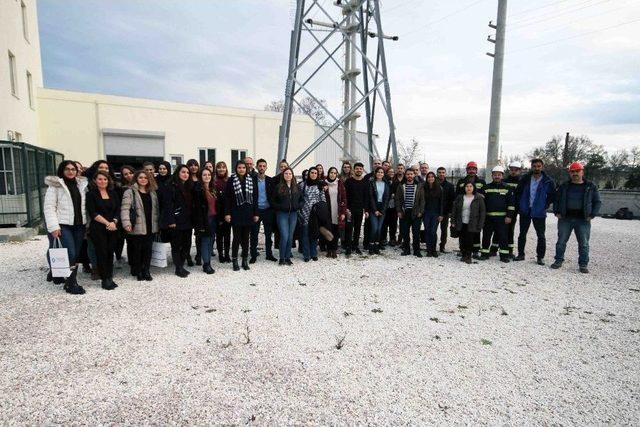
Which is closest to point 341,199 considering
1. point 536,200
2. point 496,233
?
point 496,233

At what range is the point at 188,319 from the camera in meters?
3.94

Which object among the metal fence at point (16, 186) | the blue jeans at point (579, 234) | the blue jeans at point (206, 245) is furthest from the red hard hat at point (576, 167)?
the metal fence at point (16, 186)

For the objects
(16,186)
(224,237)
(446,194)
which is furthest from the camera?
(16,186)

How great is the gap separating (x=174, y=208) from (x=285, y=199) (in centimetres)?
180

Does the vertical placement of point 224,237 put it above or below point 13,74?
below

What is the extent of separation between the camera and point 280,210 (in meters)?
6.27

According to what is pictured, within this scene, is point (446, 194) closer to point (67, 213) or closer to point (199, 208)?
point (199, 208)

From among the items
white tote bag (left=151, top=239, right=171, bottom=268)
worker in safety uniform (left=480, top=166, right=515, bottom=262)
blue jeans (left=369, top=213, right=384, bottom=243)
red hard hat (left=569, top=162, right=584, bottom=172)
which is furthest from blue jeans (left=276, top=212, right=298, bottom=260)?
red hard hat (left=569, top=162, right=584, bottom=172)

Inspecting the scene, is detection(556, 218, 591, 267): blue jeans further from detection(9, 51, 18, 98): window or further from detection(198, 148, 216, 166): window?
detection(198, 148, 216, 166): window

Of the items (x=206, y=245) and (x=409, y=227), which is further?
(x=409, y=227)

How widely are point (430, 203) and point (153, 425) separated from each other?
602 centimetres

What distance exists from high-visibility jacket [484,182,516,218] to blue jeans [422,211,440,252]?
1033mm

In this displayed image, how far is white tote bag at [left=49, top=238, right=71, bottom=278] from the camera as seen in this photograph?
4602 millimetres

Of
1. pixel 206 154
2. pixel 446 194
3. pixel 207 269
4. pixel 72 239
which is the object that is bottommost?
pixel 207 269
